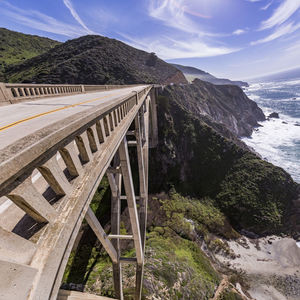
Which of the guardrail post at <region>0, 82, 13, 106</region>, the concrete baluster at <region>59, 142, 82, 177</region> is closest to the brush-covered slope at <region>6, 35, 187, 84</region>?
the guardrail post at <region>0, 82, 13, 106</region>

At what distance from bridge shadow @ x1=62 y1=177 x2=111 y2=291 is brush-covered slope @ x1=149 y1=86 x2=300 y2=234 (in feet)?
30.9

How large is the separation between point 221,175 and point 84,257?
2584 cm

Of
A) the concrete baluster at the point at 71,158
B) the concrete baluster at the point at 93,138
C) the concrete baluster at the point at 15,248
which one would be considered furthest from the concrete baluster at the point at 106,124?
the concrete baluster at the point at 15,248

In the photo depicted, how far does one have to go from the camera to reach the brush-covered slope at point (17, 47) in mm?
63938

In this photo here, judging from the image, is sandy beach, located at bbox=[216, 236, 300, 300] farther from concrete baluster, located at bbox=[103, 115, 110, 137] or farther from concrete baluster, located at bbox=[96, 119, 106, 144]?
concrete baluster, located at bbox=[96, 119, 106, 144]

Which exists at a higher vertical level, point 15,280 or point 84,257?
point 15,280

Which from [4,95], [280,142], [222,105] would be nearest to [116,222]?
[4,95]

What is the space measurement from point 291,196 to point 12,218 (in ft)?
109

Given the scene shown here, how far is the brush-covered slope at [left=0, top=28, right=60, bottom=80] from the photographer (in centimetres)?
6394

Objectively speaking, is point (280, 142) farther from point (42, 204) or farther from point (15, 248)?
point (15, 248)

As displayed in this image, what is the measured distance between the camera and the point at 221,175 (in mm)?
27516

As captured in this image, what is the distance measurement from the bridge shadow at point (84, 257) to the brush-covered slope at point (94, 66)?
41.0m

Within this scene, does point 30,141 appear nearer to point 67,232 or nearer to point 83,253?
point 67,232

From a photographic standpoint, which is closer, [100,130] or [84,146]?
[84,146]
